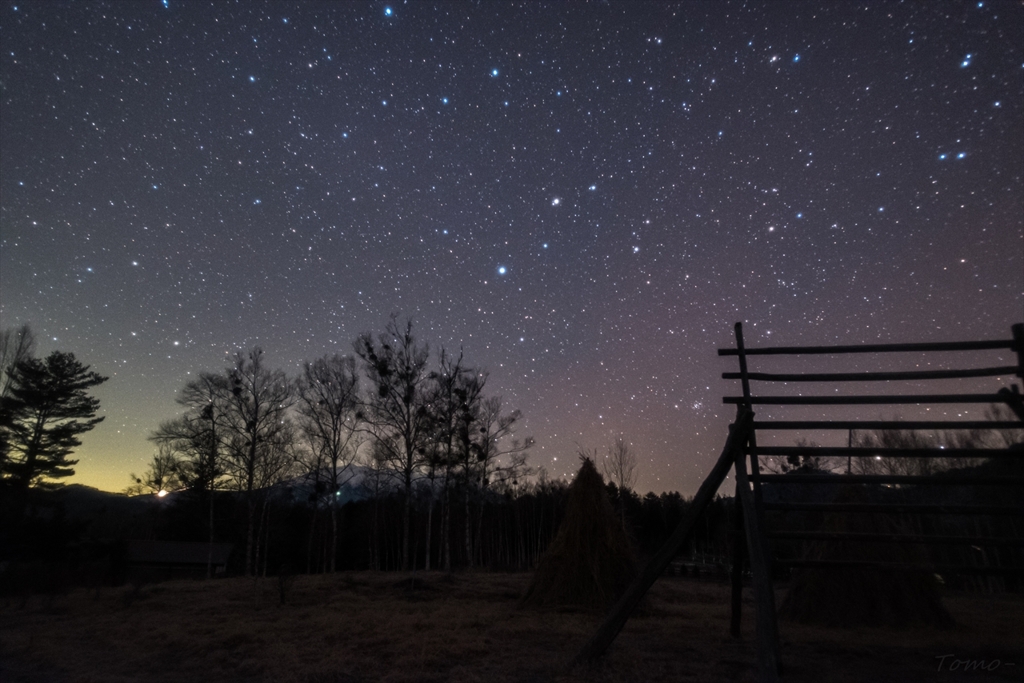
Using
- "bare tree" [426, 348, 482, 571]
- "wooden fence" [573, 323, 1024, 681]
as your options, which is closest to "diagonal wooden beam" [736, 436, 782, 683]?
"wooden fence" [573, 323, 1024, 681]

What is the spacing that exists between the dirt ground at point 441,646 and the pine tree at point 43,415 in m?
16.9

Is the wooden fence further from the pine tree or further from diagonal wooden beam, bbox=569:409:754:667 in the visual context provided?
the pine tree

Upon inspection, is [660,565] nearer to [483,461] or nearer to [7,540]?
[483,461]

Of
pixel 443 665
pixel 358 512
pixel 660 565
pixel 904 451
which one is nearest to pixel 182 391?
pixel 358 512

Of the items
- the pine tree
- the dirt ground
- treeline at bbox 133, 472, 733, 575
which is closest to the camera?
the dirt ground

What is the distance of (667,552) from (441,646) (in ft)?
12.0

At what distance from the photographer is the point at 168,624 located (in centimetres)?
1107

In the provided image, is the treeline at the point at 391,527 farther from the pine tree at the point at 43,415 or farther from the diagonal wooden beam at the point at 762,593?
the diagonal wooden beam at the point at 762,593

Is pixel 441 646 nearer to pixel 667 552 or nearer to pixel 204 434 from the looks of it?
pixel 667 552

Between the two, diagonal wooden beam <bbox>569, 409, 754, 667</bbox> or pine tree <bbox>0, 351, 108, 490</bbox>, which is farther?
pine tree <bbox>0, 351, 108, 490</bbox>

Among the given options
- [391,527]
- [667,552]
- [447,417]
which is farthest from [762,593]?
[391,527]

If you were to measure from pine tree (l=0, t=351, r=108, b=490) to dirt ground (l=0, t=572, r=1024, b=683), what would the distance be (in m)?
16.9

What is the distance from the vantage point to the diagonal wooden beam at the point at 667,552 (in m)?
5.70

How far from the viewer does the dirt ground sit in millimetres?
5609
